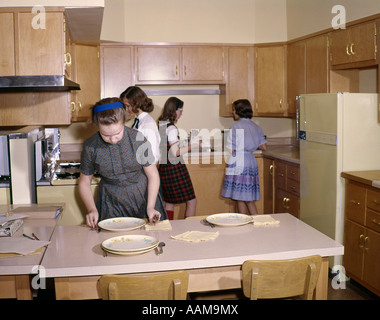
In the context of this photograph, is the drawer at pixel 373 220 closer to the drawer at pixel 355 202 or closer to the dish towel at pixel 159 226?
the drawer at pixel 355 202

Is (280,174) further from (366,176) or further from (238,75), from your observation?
(366,176)

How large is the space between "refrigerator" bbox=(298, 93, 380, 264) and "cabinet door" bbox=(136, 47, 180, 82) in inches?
80.5

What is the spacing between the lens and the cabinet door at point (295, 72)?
5035 millimetres

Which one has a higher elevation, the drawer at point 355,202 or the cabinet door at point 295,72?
the cabinet door at point 295,72

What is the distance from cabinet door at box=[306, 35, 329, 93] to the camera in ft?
14.9

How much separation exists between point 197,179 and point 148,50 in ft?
5.14

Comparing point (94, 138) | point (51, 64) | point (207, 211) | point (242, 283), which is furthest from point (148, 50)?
point (242, 283)

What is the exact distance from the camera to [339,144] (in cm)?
356

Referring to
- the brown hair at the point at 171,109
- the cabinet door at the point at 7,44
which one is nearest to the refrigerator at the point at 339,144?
the brown hair at the point at 171,109

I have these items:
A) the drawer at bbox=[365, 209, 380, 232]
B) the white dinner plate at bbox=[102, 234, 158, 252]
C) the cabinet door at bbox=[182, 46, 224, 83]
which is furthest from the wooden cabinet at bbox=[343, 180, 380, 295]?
the cabinet door at bbox=[182, 46, 224, 83]

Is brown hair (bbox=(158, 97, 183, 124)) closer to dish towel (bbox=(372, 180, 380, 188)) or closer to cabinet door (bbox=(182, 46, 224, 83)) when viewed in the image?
cabinet door (bbox=(182, 46, 224, 83))

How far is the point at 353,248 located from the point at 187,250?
6.33ft

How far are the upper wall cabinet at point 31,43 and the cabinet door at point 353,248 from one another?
7.72 feet
